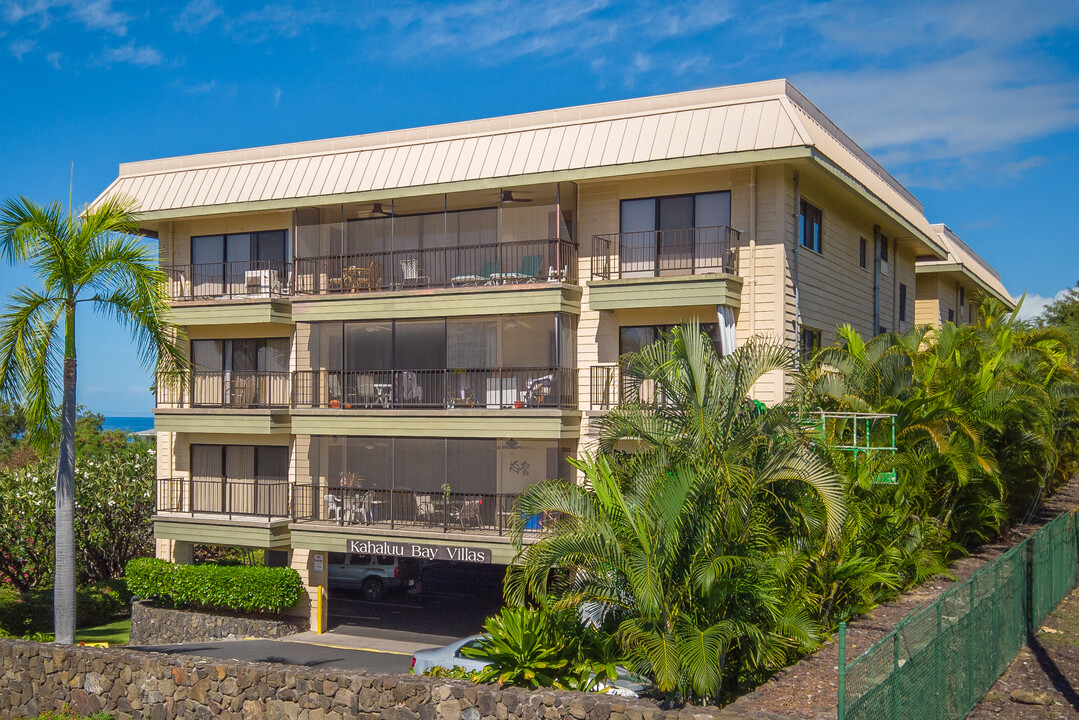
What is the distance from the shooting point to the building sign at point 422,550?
22781 mm

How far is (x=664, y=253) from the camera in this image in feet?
74.1

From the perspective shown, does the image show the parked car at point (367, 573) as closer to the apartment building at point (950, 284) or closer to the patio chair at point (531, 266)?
the patio chair at point (531, 266)

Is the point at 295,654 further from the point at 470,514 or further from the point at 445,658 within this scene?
the point at 445,658

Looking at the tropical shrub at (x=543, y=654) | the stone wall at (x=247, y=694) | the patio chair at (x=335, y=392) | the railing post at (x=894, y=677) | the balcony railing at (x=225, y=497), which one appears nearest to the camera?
the railing post at (x=894, y=677)

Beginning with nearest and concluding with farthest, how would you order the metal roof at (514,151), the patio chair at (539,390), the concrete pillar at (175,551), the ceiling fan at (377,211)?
the metal roof at (514,151)
the patio chair at (539,390)
the ceiling fan at (377,211)
the concrete pillar at (175,551)

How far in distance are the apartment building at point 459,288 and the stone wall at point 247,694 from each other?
7016 millimetres

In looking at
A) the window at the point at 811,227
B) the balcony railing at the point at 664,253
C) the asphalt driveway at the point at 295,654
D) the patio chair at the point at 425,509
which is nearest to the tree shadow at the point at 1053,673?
the balcony railing at the point at 664,253

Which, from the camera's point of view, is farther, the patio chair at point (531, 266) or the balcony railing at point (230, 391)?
the balcony railing at point (230, 391)

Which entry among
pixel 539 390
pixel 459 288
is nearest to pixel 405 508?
pixel 539 390

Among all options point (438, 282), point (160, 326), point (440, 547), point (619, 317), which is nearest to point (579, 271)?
point (619, 317)

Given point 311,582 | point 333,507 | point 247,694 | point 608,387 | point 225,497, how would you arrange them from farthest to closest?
point 225,497, point 311,582, point 333,507, point 608,387, point 247,694

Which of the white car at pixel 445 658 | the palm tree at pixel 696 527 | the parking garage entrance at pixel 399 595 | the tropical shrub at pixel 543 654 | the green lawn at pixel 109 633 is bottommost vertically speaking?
the green lawn at pixel 109 633

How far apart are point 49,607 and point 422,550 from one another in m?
11.4

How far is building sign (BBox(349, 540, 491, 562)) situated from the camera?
74.7ft
